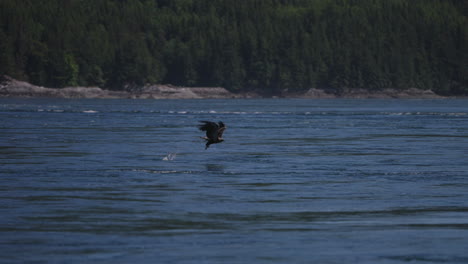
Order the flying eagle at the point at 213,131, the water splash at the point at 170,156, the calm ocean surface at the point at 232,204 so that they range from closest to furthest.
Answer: the calm ocean surface at the point at 232,204 → the flying eagle at the point at 213,131 → the water splash at the point at 170,156

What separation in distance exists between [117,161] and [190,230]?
16.2m

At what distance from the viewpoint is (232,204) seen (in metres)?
23.2

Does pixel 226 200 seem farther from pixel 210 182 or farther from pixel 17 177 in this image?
pixel 17 177

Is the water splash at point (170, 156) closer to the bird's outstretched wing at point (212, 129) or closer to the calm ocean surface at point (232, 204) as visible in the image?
the calm ocean surface at point (232, 204)

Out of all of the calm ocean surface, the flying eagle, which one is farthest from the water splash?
the flying eagle

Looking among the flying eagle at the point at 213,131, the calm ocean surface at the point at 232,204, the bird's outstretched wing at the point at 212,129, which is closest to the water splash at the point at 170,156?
the calm ocean surface at the point at 232,204

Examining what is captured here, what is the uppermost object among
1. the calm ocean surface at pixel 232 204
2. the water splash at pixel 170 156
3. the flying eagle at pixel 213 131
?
the flying eagle at pixel 213 131

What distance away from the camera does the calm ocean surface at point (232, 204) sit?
1728 cm

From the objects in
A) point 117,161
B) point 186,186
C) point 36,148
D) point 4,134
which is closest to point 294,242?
point 186,186

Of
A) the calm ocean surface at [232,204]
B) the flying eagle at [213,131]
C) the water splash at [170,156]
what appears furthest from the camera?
the water splash at [170,156]

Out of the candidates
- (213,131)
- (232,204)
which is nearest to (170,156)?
(213,131)

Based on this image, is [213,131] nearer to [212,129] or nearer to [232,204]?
[212,129]

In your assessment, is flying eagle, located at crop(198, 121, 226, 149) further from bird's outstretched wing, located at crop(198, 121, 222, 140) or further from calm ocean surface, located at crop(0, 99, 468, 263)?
calm ocean surface, located at crop(0, 99, 468, 263)

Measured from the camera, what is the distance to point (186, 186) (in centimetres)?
2703
